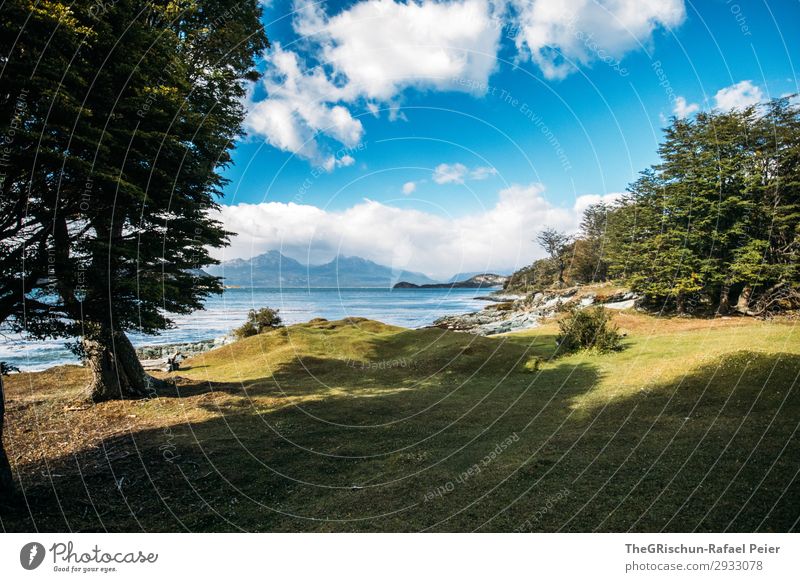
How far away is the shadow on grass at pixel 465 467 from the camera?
4.75 meters

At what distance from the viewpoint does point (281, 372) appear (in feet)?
53.6

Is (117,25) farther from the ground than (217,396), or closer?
farther from the ground

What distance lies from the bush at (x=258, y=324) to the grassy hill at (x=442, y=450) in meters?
10.6

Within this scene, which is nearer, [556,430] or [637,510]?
[637,510]

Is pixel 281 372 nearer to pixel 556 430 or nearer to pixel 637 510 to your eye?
pixel 556 430

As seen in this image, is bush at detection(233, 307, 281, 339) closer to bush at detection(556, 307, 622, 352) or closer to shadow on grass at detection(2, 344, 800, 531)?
shadow on grass at detection(2, 344, 800, 531)

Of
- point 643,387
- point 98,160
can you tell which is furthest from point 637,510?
point 98,160

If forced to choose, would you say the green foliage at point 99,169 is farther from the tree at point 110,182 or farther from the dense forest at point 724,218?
the dense forest at point 724,218

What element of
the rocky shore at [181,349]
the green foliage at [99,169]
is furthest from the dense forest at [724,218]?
the rocky shore at [181,349]

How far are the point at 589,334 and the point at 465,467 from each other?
12828 mm

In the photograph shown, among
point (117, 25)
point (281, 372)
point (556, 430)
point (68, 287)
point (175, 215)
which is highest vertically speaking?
point (117, 25)

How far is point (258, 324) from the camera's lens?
2550 cm
